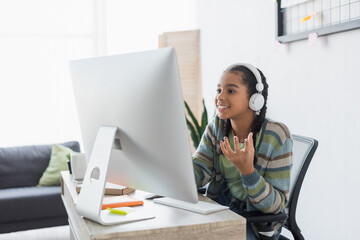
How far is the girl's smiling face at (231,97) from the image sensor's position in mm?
1727

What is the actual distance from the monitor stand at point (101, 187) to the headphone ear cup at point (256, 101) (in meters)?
0.54

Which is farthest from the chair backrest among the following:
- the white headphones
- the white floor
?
the white floor

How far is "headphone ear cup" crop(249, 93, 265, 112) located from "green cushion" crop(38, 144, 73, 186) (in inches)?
96.5

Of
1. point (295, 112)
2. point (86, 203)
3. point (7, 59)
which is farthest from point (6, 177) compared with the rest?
point (86, 203)

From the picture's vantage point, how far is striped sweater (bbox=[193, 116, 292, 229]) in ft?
5.19

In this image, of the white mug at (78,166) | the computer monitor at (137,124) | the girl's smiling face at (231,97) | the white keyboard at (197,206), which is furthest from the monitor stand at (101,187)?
the white mug at (78,166)

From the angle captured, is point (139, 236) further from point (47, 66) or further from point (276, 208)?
point (47, 66)

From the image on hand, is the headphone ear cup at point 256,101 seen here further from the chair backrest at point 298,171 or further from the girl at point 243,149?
the chair backrest at point 298,171

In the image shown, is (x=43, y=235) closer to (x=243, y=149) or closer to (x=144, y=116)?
(x=243, y=149)

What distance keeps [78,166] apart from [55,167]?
1897mm

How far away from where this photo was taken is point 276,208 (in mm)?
1643

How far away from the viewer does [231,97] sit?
1730 millimetres

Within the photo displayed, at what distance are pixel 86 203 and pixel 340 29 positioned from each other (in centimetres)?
165

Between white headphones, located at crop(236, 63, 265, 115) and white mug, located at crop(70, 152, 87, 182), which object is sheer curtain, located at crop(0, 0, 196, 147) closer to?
white mug, located at crop(70, 152, 87, 182)
